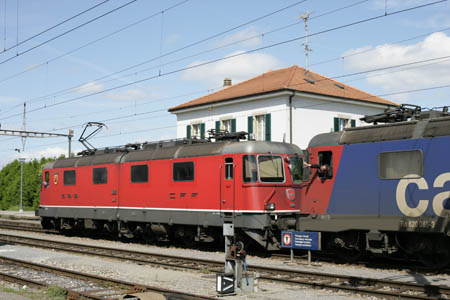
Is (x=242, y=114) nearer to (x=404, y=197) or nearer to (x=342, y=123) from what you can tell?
(x=342, y=123)

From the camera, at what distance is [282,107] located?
3144cm

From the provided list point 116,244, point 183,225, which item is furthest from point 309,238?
point 116,244

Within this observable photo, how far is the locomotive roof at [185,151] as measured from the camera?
55.8 ft

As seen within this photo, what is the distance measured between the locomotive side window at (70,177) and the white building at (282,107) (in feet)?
33.2

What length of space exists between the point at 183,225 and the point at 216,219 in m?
2.34

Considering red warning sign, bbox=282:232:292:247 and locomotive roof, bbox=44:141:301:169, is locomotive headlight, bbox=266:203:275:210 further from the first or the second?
locomotive roof, bbox=44:141:301:169

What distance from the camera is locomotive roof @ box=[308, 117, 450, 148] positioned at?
12883mm

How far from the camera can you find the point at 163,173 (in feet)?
65.1

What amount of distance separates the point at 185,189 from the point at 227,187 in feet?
7.04

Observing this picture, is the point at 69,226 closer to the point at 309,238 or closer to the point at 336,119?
the point at 309,238

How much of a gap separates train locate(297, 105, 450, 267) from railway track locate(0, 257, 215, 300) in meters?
5.70

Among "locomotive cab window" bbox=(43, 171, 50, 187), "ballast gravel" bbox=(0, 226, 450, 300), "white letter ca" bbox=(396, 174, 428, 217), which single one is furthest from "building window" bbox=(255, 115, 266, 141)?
"white letter ca" bbox=(396, 174, 428, 217)

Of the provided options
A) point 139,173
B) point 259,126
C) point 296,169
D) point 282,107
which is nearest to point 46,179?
point 139,173

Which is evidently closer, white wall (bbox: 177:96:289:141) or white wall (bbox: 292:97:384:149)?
white wall (bbox: 177:96:289:141)
